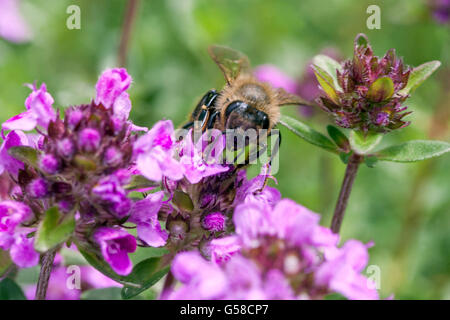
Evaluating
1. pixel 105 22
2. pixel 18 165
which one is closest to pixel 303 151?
pixel 105 22

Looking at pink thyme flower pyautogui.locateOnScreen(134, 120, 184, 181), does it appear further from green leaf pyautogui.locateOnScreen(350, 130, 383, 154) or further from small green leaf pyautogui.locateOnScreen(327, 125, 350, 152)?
small green leaf pyautogui.locateOnScreen(327, 125, 350, 152)

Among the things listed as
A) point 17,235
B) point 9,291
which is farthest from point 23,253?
point 9,291

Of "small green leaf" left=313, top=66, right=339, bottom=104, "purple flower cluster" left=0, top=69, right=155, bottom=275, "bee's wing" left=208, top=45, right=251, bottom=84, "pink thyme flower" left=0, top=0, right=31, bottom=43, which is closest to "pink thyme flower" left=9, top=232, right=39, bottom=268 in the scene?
"purple flower cluster" left=0, top=69, right=155, bottom=275

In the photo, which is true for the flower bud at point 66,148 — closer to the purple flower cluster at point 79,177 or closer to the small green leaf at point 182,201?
the purple flower cluster at point 79,177

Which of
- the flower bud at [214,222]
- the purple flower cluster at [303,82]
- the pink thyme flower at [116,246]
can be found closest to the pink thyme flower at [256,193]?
the flower bud at [214,222]

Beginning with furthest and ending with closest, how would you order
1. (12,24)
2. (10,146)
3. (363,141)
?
(12,24) → (363,141) → (10,146)

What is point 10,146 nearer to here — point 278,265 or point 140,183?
point 140,183
